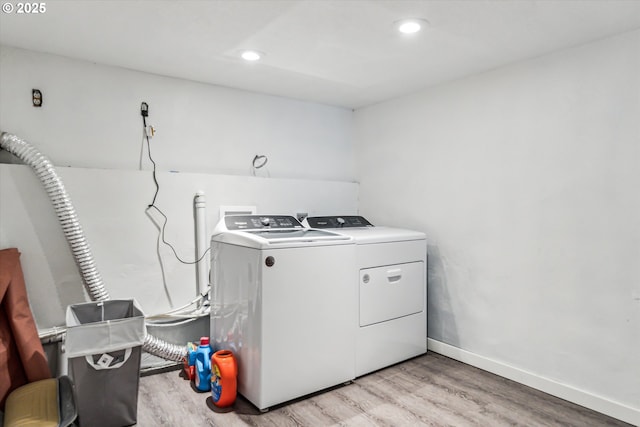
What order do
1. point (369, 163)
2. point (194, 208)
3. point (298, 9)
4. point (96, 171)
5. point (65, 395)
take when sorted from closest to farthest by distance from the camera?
point (298, 9) → point (65, 395) → point (96, 171) → point (194, 208) → point (369, 163)

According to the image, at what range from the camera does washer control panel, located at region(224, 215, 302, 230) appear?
2686 mm

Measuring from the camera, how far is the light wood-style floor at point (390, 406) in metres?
2.11

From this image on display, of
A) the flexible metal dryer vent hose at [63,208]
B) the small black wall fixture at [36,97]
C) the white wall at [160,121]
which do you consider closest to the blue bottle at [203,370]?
the flexible metal dryer vent hose at [63,208]

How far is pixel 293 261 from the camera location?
2.29 m

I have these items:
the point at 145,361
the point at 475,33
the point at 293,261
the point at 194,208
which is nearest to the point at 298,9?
the point at 475,33

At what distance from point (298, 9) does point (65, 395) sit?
8.05ft

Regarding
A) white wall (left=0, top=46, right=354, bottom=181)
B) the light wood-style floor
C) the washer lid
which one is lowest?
the light wood-style floor

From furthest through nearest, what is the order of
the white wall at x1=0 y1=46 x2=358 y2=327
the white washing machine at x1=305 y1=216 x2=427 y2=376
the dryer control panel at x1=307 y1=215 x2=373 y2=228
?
1. the dryer control panel at x1=307 y1=215 x2=373 y2=228
2. the white washing machine at x1=305 y1=216 x2=427 y2=376
3. the white wall at x1=0 y1=46 x2=358 y2=327

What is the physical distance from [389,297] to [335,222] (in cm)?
83

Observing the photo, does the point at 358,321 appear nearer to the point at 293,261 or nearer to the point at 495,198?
the point at 293,261

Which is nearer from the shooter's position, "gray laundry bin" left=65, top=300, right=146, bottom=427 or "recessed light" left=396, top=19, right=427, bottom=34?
"gray laundry bin" left=65, top=300, right=146, bottom=427

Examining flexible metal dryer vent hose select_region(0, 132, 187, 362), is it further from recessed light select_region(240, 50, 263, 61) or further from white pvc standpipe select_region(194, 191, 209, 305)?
recessed light select_region(240, 50, 263, 61)

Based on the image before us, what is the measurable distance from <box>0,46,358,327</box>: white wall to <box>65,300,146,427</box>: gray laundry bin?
2.02 ft

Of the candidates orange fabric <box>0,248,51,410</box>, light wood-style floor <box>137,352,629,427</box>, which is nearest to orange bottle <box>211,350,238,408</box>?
light wood-style floor <box>137,352,629,427</box>
